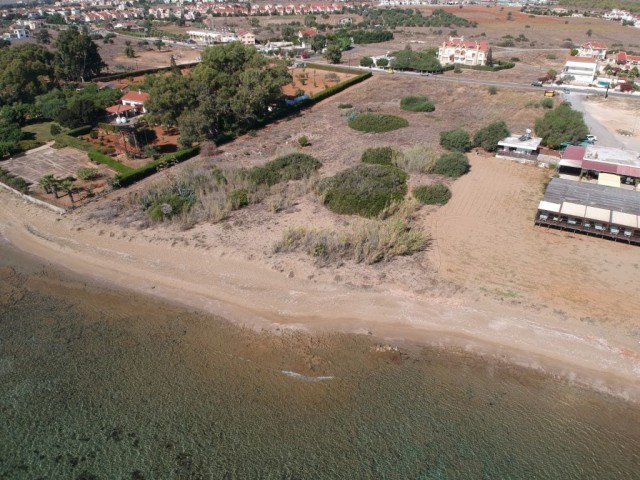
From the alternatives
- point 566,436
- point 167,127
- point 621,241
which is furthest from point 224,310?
point 167,127

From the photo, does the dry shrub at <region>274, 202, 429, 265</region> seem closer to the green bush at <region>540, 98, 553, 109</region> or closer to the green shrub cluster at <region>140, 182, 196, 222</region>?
the green shrub cluster at <region>140, 182, 196, 222</region>

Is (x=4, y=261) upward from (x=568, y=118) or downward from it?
downward

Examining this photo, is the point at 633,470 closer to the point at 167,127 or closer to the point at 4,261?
the point at 4,261

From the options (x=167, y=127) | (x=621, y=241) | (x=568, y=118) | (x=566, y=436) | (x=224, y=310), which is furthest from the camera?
(x=167, y=127)

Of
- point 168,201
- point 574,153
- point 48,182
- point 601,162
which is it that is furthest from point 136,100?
point 601,162

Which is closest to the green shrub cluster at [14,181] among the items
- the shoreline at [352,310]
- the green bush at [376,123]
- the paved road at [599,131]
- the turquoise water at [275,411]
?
the shoreline at [352,310]

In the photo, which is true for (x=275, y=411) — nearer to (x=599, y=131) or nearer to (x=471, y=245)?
(x=471, y=245)

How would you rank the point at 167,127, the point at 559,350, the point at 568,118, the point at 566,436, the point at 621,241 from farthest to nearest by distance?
1. the point at 167,127
2. the point at 568,118
3. the point at 621,241
4. the point at 559,350
5. the point at 566,436

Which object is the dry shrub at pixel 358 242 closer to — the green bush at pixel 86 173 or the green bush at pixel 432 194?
the green bush at pixel 432 194
